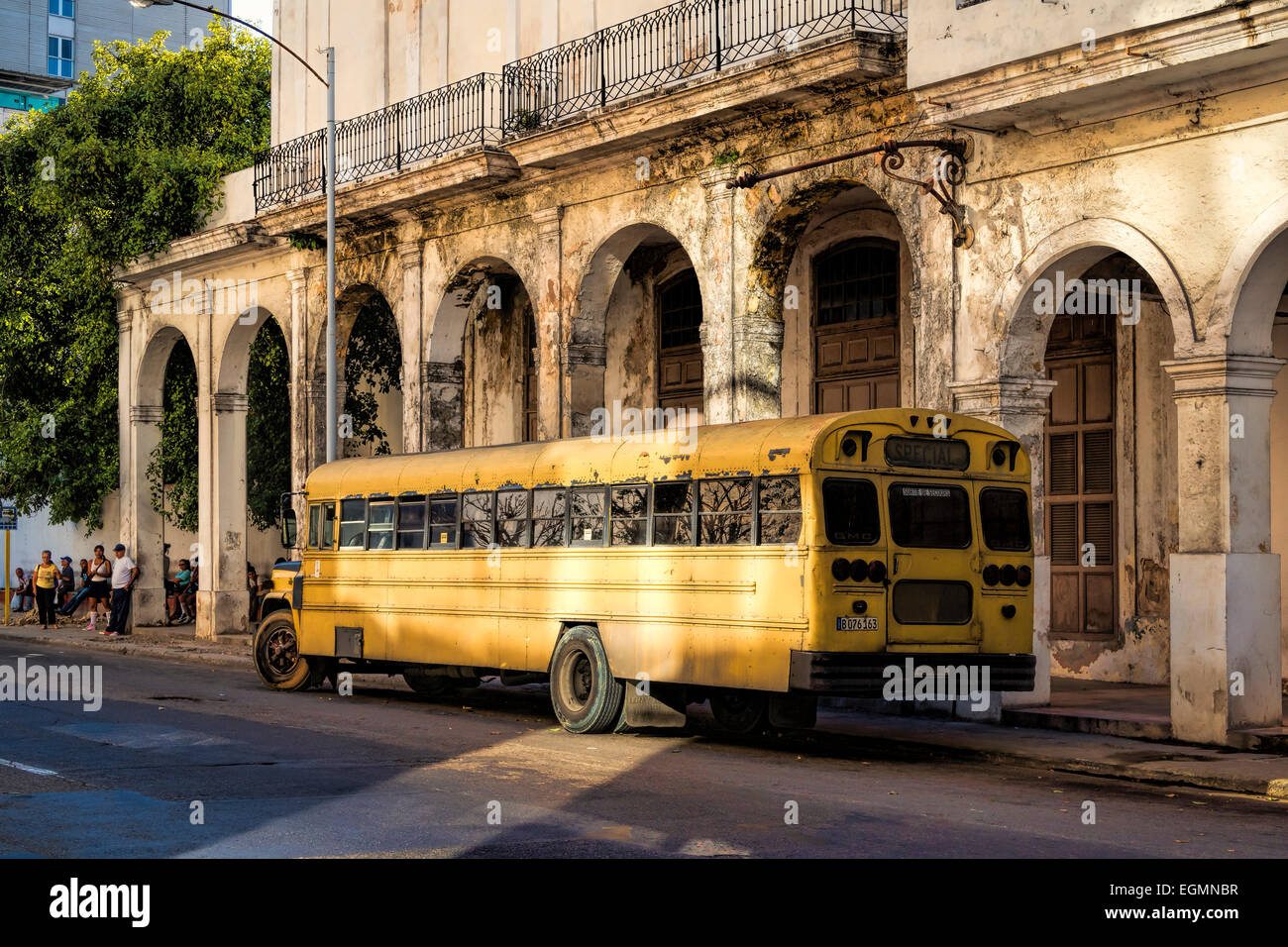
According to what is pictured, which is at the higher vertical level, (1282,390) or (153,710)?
(1282,390)

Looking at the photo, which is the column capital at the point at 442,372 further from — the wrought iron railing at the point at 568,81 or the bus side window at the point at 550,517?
the bus side window at the point at 550,517

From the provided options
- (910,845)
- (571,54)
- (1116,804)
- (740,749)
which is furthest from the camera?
(571,54)

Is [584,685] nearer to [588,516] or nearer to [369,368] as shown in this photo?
[588,516]

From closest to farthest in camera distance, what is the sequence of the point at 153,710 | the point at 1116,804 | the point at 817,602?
the point at 1116,804, the point at 817,602, the point at 153,710

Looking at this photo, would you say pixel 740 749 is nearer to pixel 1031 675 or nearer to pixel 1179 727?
pixel 1031 675

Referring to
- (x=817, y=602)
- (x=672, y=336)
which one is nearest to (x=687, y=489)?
(x=817, y=602)

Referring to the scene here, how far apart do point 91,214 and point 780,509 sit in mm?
23450

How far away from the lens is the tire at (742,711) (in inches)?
580

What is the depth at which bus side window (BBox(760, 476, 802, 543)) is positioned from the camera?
13148 millimetres

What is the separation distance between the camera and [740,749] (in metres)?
13.9

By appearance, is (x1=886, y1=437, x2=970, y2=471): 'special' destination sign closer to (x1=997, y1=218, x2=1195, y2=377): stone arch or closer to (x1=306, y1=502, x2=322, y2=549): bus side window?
(x1=997, y1=218, x2=1195, y2=377): stone arch

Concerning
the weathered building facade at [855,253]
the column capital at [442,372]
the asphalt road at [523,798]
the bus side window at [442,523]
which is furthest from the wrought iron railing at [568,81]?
the asphalt road at [523,798]

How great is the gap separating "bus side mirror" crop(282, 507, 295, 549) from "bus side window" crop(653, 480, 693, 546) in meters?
6.65
